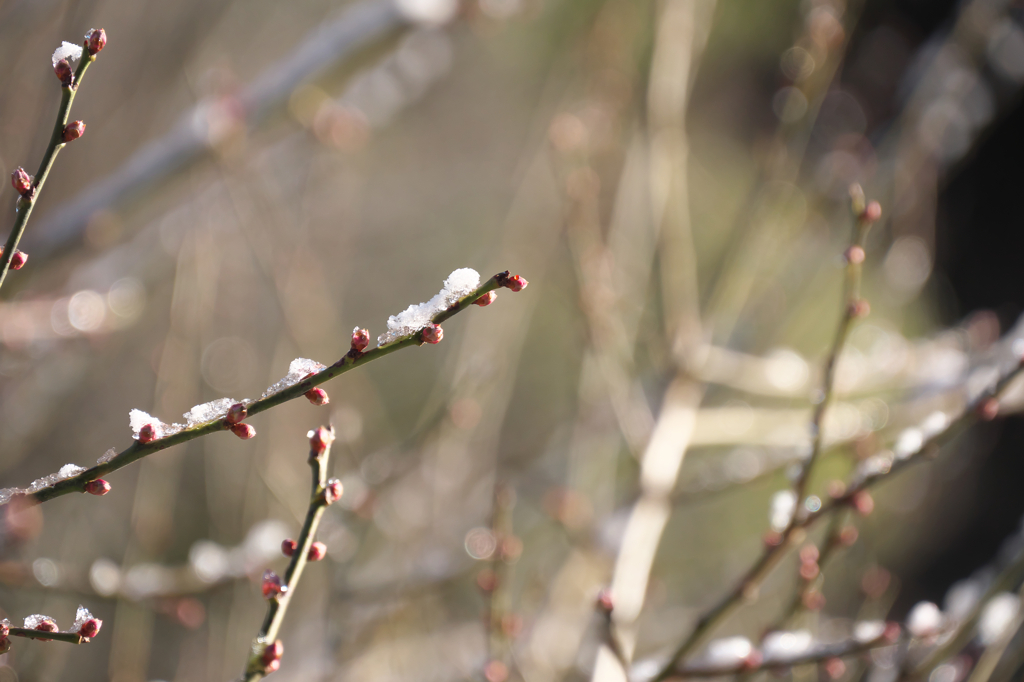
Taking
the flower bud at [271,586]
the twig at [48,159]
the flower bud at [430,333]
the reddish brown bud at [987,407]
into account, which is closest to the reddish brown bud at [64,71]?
the twig at [48,159]

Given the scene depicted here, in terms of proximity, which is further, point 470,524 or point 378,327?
point 378,327

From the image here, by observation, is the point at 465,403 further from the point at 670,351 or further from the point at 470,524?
the point at 470,524

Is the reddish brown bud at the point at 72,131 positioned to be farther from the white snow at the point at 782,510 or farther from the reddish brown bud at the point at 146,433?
the white snow at the point at 782,510

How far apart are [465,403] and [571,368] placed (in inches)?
171

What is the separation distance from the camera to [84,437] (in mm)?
4926

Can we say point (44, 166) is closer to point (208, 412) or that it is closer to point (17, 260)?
point (17, 260)

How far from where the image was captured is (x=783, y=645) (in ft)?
3.48

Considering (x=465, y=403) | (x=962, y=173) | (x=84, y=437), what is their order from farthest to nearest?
1. (x=962, y=173)
2. (x=84, y=437)
3. (x=465, y=403)

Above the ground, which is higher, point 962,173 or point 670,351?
point 962,173

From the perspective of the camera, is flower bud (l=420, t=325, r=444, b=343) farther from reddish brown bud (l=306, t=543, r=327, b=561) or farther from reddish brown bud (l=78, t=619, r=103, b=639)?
reddish brown bud (l=78, t=619, r=103, b=639)

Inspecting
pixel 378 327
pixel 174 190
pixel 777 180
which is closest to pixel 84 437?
pixel 378 327

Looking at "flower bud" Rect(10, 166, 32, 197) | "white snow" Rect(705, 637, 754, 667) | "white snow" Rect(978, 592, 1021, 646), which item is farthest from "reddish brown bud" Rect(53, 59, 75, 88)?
"white snow" Rect(978, 592, 1021, 646)

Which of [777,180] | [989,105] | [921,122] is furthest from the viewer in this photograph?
[989,105]

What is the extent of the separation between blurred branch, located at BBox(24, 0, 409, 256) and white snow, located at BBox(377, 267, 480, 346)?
1.51 metres
